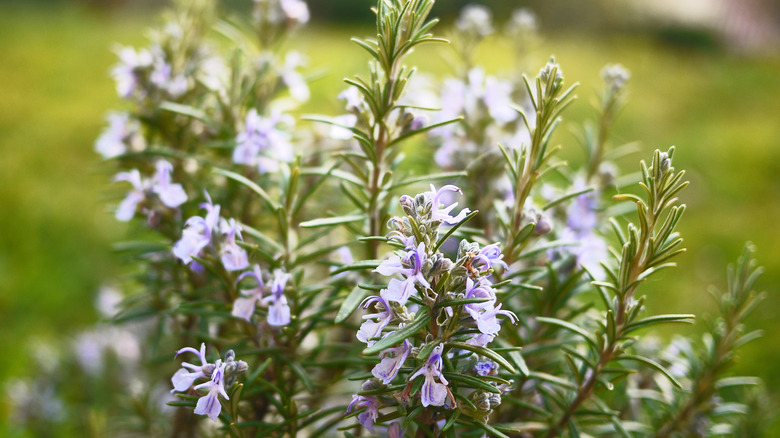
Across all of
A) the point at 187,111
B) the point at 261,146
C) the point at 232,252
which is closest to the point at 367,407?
the point at 232,252

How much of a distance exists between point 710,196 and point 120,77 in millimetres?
3049

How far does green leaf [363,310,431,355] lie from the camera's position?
2.43ft

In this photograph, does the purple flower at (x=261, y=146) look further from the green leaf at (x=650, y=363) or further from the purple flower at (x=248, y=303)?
the green leaf at (x=650, y=363)

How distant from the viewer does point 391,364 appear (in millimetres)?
Answer: 774

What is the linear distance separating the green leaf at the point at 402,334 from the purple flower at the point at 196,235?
13.6 inches

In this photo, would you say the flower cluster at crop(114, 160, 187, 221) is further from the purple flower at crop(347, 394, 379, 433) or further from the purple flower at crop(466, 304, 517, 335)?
the purple flower at crop(466, 304, 517, 335)

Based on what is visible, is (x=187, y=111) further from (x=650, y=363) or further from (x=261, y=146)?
(x=650, y=363)

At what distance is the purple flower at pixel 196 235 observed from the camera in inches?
37.7

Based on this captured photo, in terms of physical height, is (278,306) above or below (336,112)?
below

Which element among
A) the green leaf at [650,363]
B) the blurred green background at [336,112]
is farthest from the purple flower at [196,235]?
the green leaf at [650,363]

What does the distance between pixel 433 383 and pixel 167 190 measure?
24.0 inches

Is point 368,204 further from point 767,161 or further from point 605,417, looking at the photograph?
point 767,161

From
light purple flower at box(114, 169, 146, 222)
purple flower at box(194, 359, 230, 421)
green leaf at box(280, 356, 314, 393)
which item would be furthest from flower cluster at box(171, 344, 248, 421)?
light purple flower at box(114, 169, 146, 222)

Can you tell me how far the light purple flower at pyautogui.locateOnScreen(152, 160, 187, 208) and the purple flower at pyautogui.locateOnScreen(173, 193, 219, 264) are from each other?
0.13 meters
